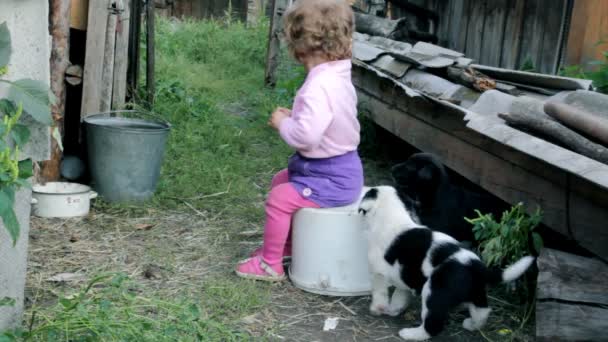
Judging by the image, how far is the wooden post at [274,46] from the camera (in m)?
9.68

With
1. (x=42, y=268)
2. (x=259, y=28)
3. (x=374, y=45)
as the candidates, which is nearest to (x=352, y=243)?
(x=42, y=268)

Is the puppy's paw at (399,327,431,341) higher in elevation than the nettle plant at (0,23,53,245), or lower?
lower

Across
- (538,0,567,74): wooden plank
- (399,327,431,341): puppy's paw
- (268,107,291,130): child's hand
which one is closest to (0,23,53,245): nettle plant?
(268,107,291,130): child's hand

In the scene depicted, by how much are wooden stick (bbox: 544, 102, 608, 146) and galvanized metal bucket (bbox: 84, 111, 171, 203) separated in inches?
101

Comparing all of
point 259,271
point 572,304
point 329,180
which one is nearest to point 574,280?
point 572,304

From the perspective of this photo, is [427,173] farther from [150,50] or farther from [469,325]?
[150,50]

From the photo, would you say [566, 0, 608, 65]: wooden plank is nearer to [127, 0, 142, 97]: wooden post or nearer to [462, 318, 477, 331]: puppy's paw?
[462, 318, 477, 331]: puppy's paw

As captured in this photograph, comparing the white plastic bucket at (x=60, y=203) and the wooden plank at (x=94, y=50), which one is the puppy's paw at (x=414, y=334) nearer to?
the white plastic bucket at (x=60, y=203)

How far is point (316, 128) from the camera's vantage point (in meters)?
4.05

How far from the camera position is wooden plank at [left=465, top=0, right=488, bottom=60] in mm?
9023

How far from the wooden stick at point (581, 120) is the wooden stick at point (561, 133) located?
0.18 feet

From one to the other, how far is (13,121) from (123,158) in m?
2.56

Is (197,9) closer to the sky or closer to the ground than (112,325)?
Answer: closer to the sky

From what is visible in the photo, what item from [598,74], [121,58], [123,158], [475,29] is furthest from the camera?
[475,29]
